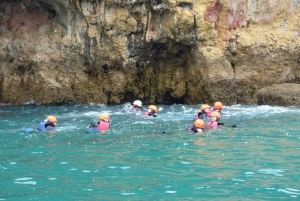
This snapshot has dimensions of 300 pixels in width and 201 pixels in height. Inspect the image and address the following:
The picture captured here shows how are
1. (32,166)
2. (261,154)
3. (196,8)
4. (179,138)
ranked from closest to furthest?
(32,166) → (261,154) → (179,138) → (196,8)

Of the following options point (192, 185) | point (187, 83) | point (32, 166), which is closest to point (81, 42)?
point (187, 83)

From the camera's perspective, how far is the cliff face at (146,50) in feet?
74.7

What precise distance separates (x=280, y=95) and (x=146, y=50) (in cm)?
629

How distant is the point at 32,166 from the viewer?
11172 millimetres

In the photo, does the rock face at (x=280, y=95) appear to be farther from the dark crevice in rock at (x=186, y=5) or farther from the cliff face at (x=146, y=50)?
the dark crevice in rock at (x=186, y=5)

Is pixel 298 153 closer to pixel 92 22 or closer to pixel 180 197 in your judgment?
pixel 180 197

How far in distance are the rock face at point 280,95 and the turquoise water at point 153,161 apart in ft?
8.68

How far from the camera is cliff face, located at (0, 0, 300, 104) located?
22.8 metres

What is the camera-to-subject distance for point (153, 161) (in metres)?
11.5

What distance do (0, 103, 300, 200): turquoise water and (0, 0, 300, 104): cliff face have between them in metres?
5.16

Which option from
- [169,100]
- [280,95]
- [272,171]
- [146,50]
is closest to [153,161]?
[272,171]

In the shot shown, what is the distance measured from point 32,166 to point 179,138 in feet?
15.1

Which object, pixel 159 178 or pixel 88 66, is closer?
pixel 159 178

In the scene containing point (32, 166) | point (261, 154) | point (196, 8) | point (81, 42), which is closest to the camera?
point (32, 166)
